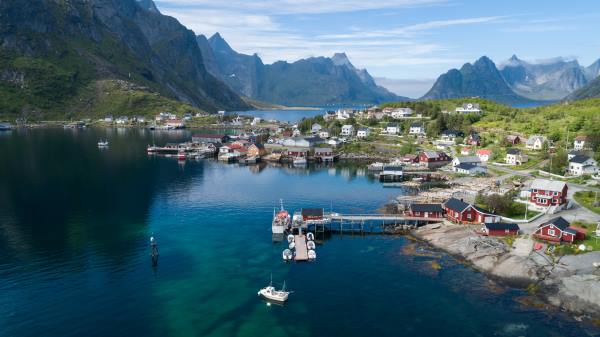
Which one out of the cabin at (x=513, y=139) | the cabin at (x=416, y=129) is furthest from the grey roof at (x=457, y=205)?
the cabin at (x=416, y=129)

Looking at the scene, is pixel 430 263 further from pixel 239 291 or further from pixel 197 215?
pixel 197 215

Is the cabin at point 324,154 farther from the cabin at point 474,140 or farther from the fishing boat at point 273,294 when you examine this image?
the fishing boat at point 273,294

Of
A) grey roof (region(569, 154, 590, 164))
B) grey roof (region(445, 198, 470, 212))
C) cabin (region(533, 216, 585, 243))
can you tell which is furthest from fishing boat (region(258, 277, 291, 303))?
grey roof (region(569, 154, 590, 164))

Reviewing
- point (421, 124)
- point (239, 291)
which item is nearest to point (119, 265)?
point (239, 291)

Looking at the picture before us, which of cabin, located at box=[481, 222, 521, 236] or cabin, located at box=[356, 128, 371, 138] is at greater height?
cabin, located at box=[356, 128, 371, 138]

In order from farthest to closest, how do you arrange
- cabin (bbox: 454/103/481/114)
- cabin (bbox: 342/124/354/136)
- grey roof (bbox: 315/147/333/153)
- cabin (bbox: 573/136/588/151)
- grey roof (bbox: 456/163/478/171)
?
cabin (bbox: 454/103/481/114), cabin (bbox: 342/124/354/136), grey roof (bbox: 315/147/333/153), cabin (bbox: 573/136/588/151), grey roof (bbox: 456/163/478/171)

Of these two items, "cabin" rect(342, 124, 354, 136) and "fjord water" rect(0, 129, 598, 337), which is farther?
"cabin" rect(342, 124, 354, 136)

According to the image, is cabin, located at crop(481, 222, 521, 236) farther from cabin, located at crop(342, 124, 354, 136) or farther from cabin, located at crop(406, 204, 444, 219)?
cabin, located at crop(342, 124, 354, 136)

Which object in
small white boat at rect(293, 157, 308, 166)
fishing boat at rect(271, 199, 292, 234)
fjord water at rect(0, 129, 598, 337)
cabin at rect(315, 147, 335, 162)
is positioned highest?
cabin at rect(315, 147, 335, 162)
